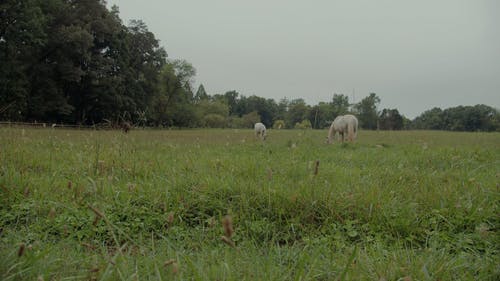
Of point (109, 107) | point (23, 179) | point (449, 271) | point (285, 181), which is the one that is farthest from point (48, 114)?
point (449, 271)

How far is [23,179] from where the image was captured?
11.0ft

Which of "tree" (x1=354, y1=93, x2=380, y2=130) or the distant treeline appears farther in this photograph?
"tree" (x1=354, y1=93, x2=380, y2=130)

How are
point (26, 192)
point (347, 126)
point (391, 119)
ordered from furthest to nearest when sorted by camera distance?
point (391, 119)
point (347, 126)
point (26, 192)

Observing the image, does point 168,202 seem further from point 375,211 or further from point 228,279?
point 375,211

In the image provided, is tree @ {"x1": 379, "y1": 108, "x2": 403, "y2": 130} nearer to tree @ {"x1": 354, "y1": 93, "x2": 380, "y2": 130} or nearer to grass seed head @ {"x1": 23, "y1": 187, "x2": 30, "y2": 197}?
tree @ {"x1": 354, "y1": 93, "x2": 380, "y2": 130}

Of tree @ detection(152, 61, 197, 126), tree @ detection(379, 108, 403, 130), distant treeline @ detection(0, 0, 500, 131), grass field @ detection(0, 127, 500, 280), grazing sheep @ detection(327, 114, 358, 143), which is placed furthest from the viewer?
tree @ detection(379, 108, 403, 130)

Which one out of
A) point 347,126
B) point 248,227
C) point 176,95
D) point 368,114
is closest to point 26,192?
point 248,227

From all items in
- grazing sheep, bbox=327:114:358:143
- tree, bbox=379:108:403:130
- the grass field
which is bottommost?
the grass field

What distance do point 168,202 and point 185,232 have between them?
1.91 feet

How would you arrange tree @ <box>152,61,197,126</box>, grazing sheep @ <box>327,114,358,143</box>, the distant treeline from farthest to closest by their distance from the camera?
tree @ <box>152,61,197,126</box> → the distant treeline → grazing sheep @ <box>327,114,358,143</box>

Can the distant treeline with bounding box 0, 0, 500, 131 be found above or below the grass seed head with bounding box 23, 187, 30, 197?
above

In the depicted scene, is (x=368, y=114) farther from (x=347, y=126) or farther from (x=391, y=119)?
(x=347, y=126)

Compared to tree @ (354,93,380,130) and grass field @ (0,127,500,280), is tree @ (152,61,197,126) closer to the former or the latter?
grass field @ (0,127,500,280)

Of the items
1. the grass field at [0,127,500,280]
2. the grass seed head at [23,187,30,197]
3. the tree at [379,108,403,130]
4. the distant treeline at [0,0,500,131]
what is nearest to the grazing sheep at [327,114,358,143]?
the distant treeline at [0,0,500,131]
